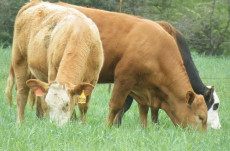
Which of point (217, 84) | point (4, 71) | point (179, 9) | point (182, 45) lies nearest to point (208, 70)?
point (217, 84)

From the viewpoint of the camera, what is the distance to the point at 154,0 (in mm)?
25656

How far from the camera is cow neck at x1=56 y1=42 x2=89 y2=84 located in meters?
7.55

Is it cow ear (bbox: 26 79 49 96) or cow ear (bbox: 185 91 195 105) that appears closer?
cow ear (bbox: 26 79 49 96)

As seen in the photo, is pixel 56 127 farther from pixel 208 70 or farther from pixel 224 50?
pixel 224 50

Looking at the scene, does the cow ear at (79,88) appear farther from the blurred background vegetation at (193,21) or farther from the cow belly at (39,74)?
the blurred background vegetation at (193,21)

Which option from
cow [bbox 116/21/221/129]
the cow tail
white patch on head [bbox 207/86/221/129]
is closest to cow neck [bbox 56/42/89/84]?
cow [bbox 116/21/221/129]

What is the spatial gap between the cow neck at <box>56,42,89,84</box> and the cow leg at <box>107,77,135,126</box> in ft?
→ 4.59

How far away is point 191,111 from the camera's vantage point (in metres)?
8.97

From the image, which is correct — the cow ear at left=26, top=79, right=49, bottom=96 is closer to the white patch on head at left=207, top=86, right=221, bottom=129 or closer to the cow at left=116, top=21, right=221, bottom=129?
the cow at left=116, top=21, right=221, bottom=129

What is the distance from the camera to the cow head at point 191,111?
29.1ft

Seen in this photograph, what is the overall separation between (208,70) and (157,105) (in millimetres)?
8985

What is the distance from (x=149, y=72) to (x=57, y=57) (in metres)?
1.79

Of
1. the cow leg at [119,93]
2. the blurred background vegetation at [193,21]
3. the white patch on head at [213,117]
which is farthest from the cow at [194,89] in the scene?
the blurred background vegetation at [193,21]

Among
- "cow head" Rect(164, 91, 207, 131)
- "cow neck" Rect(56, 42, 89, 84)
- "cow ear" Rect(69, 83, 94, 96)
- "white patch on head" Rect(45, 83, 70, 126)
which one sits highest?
"cow neck" Rect(56, 42, 89, 84)
